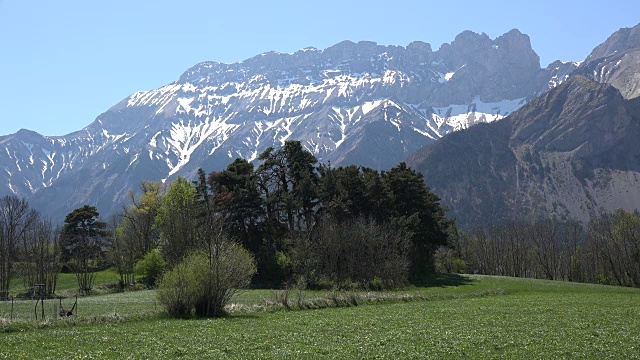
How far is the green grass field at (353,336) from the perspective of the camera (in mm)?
23000

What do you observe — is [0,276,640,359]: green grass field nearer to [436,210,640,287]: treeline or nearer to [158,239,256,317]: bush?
[158,239,256,317]: bush

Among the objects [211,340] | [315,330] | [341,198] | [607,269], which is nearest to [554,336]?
[315,330]

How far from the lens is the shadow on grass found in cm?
7926

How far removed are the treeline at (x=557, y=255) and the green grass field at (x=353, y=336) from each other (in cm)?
5747

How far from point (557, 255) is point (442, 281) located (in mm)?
61488

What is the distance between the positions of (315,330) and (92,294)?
196 feet

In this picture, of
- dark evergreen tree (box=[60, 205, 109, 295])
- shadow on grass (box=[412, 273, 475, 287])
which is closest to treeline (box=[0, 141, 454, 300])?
shadow on grass (box=[412, 273, 475, 287])

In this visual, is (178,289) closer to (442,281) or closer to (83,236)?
(442,281)

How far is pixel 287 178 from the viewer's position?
90.9 meters

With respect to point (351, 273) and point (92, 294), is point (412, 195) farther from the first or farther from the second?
point (92, 294)

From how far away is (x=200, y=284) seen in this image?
3925 cm

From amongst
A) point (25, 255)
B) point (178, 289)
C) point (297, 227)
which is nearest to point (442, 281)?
point (297, 227)

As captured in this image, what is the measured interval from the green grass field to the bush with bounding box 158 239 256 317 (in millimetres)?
1749

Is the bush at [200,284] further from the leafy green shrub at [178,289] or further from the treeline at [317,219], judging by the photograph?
the treeline at [317,219]
